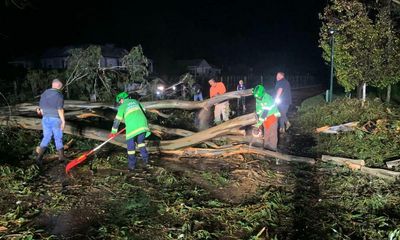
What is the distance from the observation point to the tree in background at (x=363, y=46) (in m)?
13.7

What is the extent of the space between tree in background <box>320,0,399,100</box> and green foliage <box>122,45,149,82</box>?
7.53 m

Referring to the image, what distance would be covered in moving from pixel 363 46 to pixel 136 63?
26.5 feet

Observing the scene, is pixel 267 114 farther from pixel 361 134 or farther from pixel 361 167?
pixel 361 134

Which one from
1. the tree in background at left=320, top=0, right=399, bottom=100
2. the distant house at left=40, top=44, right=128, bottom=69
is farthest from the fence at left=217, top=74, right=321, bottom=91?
the tree in background at left=320, top=0, right=399, bottom=100

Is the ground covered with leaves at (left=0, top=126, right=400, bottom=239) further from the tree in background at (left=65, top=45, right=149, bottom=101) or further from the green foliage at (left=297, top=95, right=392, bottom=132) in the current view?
the tree in background at (left=65, top=45, right=149, bottom=101)

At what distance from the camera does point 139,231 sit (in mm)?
4699

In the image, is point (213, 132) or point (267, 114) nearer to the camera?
point (267, 114)

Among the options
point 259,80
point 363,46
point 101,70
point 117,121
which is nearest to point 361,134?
point 117,121

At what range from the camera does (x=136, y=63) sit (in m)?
12.4

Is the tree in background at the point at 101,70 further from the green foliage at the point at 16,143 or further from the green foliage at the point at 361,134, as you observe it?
the green foliage at the point at 361,134

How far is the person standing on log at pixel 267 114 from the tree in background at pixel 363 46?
759 centimetres

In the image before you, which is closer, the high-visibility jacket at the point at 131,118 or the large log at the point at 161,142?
the high-visibility jacket at the point at 131,118

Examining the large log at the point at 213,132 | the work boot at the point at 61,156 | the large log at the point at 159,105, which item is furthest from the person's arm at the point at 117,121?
the large log at the point at 159,105

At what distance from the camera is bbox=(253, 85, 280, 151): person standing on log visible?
298 inches
